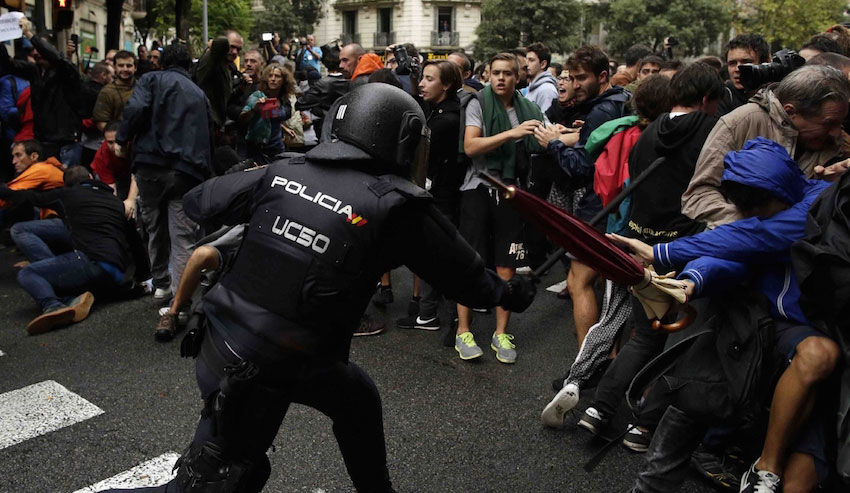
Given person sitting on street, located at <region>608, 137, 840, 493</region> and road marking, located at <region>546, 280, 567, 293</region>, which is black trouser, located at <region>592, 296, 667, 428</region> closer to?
person sitting on street, located at <region>608, 137, 840, 493</region>

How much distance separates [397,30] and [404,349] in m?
53.9

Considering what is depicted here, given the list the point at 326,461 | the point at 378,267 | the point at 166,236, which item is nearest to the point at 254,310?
the point at 378,267

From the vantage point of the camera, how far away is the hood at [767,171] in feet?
9.09

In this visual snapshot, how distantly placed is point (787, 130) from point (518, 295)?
1.59 meters

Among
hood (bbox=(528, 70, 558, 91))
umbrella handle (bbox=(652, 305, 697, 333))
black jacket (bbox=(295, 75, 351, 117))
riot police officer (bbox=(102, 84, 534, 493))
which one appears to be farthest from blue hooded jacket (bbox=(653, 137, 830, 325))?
hood (bbox=(528, 70, 558, 91))

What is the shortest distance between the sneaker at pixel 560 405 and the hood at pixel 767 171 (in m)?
1.61

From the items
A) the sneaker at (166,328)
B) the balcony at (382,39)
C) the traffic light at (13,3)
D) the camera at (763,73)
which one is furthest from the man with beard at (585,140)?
the balcony at (382,39)

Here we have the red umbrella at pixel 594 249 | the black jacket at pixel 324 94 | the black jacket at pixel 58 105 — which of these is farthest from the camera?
the black jacket at pixel 58 105

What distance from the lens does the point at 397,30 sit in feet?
185

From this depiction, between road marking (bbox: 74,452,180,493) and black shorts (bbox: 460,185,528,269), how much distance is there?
2474 millimetres

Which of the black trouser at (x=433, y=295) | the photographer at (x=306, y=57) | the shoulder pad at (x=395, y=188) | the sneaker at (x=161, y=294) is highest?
the photographer at (x=306, y=57)

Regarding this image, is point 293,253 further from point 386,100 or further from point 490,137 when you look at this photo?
point 490,137

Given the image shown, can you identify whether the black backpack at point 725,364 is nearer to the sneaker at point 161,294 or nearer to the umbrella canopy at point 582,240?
the umbrella canopy at point 582,240

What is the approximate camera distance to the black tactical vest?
233 cm
